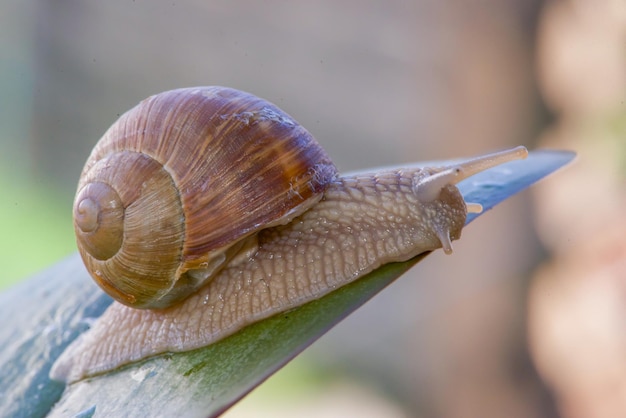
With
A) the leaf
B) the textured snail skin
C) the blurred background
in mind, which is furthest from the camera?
the blurred background

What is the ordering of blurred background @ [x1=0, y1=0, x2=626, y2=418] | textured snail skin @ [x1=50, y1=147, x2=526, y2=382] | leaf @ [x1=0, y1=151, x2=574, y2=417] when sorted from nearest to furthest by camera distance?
leaf @ [x1=0, y1=151, x2=574, y2=417] < textured snail skin @ [x1=50, y1=147, x2=526, y2=382] < blurred background @ [x1=0, y1=0, x2=626, y2=418]

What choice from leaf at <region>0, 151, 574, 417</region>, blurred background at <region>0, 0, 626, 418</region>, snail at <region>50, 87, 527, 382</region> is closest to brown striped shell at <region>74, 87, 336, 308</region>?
snail at <region>50, 87, 527, 382</region>

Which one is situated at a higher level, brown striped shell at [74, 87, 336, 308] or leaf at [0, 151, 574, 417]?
brown striped shell at [74, 87, 336, 308]

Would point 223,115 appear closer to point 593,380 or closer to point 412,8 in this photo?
point 593,380

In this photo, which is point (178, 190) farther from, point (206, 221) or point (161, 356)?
point (161, 356)

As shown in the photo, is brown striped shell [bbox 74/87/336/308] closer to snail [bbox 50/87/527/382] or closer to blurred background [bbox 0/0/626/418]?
snail [bbox 50/87/527/382]

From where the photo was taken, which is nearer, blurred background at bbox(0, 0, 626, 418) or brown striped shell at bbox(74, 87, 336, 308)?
brown striped shell at bbox(74, 87, 336, 308)

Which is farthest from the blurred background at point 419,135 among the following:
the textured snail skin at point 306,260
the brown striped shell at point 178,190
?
the brown striped shell at point 178,190
